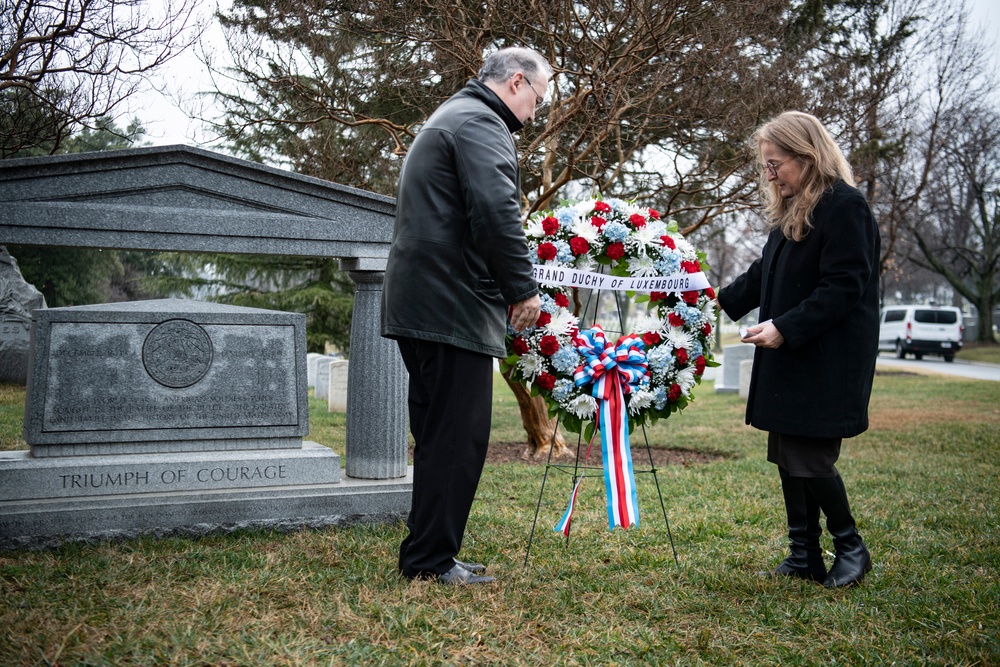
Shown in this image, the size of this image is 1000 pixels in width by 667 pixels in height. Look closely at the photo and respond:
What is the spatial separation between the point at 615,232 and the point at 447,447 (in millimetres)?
1554

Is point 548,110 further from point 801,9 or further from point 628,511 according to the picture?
point 628,511

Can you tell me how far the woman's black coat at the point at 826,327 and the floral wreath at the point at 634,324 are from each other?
1.89 ft

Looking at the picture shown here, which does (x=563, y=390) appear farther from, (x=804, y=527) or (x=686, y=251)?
(x=804, y=527)

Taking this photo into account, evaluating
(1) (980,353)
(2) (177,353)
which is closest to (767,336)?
(2) (177,353)

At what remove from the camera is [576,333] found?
14.5 feet

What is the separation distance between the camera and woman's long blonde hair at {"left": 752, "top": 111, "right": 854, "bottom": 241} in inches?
154

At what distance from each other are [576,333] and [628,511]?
37.9 inches

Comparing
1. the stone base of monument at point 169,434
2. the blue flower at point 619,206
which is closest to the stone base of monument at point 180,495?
the stone base of monument at point 169,434

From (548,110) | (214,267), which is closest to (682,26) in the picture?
(548,110)

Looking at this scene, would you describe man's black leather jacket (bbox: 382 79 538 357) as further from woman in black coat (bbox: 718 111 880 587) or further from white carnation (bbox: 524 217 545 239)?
woman in black coat (bbox: 718 111 880 587)

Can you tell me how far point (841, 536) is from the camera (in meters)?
4.06

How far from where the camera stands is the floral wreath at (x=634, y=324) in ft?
14.4

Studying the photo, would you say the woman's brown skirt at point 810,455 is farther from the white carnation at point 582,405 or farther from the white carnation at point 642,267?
the white carnation at point 642,267

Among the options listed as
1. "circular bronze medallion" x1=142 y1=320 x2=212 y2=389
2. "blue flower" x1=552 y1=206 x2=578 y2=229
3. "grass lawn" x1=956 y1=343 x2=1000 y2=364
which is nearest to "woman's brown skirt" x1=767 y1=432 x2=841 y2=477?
"blue flower" x1=552 y1=206 x2=578 y2=229
